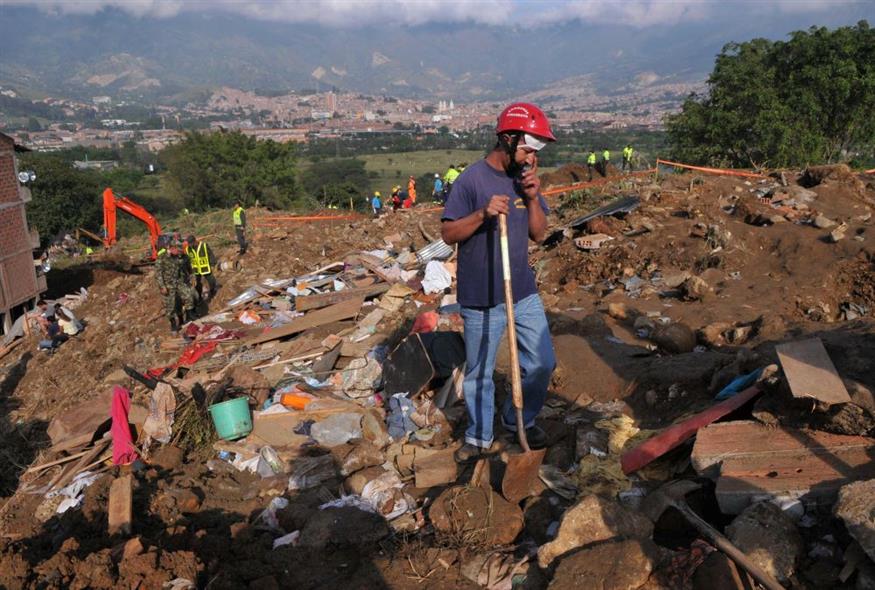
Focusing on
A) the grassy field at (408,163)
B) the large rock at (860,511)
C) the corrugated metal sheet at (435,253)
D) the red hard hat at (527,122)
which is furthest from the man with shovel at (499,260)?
the grassy field at (408,163)

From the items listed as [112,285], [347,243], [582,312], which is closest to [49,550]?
[582,312]

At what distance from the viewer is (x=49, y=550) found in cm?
355

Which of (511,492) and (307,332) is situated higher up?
(511,492)

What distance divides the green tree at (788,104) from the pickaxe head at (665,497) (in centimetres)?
2372

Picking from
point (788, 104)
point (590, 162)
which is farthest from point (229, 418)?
point (788, 104)

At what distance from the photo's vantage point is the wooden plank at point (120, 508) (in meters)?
3.44

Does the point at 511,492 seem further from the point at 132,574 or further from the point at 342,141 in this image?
the point at 342,141

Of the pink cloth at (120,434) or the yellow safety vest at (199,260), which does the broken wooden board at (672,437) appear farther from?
the yellow safety vest at (199,260)

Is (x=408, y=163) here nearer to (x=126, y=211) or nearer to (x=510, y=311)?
(x=126, y=211)

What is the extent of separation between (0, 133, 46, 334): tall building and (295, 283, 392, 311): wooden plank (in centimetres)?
954

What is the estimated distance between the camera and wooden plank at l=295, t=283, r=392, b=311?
27.8 feet

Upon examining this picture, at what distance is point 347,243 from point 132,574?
1184 centimetres

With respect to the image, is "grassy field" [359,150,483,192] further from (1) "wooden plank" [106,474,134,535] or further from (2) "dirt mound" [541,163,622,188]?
(1) "wooden plank" [106,474,134,535]

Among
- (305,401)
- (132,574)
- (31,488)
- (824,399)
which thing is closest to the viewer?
(132,574)
